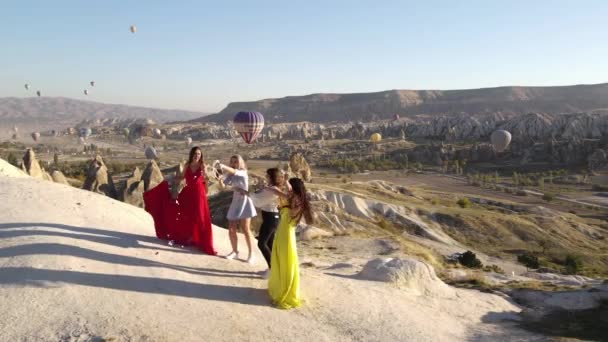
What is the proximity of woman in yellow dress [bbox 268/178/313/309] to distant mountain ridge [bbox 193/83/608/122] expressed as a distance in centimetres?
15030

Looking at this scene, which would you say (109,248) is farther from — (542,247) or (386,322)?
(542,247)

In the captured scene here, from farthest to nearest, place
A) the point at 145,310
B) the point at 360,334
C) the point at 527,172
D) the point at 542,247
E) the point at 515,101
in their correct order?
the point at 515,101
the point at 527,172
the point at 542,247
the point at 360,334
the point at 145,310

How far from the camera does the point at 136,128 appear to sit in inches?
5089

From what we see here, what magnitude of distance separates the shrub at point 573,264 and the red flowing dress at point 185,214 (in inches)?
687

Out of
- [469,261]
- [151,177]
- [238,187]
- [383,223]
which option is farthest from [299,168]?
[238,187]

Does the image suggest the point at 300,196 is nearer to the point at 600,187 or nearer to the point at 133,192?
the point at 133,192

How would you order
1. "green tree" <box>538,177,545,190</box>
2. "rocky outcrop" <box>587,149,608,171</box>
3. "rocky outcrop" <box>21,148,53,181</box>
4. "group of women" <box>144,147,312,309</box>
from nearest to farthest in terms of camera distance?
"group of women" <box>144,147,312,309</box>, "rocky outcrop" <box>21,148,53,181</box>, "green tree" <box>538,177,545,190</box>, "rocky outcrop" <box>587,149,608,171</box>

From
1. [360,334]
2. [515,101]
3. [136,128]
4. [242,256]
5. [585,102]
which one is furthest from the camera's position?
[515,101]

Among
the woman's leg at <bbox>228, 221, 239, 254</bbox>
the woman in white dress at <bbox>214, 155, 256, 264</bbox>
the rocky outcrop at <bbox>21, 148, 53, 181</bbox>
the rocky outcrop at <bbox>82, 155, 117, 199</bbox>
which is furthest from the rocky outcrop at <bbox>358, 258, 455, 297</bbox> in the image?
the rocky outcrop at <bbox>82, 155, 117, 199</bbox>

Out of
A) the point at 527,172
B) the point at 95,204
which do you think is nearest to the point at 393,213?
the point at 95,204

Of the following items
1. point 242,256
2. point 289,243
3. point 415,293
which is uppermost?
point 289,243

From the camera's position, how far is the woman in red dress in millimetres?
8086

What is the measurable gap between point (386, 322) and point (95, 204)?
5.78 m

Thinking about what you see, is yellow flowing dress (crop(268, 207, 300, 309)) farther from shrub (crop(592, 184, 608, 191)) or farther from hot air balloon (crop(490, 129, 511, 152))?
hot air balloon (crop(490, 129, 511, 152))
